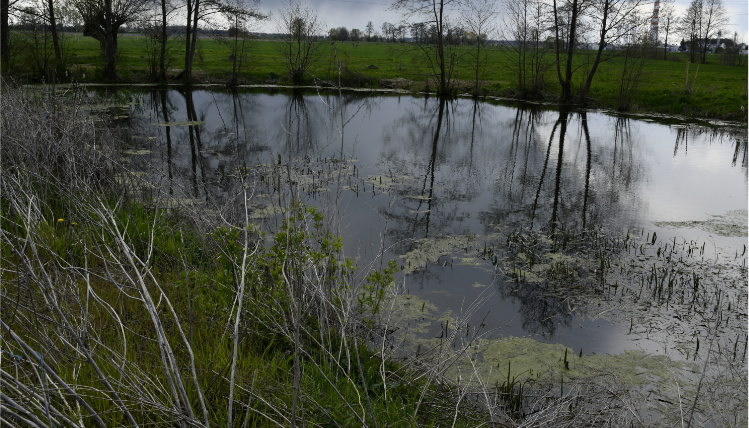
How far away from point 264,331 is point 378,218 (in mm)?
3959

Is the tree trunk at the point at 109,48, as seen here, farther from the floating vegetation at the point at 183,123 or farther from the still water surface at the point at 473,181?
the floating vegetation at the point at 183,123

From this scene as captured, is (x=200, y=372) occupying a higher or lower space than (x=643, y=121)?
lower

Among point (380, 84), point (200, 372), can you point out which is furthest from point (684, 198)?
point (380, 84)

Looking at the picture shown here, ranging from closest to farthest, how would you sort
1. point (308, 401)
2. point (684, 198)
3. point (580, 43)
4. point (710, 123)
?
point (308, 401)
point (684, 198)
point (710, 123)
point (580, 43)

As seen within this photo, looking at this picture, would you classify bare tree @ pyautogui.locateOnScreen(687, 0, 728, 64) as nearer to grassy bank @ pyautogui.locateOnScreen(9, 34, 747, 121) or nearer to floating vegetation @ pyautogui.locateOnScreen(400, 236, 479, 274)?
grassy bank @ pyautogui.locateOnScreen(9, 34, 747, 121)

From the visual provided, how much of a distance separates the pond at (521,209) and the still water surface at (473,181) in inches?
1.3

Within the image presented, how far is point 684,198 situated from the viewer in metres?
9.39

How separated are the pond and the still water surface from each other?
0.03 m

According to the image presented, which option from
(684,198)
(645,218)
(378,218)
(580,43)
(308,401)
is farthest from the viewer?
(580,43)

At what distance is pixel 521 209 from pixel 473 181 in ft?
6.22

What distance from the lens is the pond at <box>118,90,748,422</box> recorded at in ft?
16.1

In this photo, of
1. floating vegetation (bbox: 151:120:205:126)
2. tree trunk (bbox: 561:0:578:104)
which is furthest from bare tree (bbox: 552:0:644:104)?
floating vegetation (bbox: 151:120:205:126)

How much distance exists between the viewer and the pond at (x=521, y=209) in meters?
4.91

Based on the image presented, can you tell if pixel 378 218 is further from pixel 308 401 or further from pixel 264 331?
pixel 308 401
